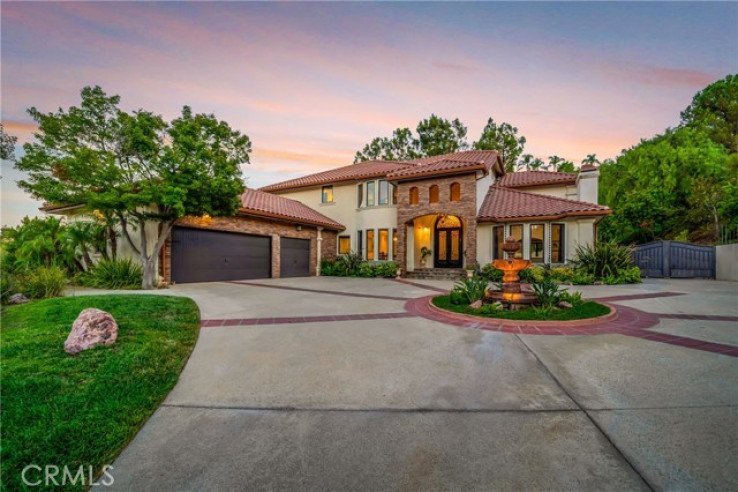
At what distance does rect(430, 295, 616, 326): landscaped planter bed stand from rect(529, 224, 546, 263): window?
8525 mm

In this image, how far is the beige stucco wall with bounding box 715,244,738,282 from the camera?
13086 millimetres

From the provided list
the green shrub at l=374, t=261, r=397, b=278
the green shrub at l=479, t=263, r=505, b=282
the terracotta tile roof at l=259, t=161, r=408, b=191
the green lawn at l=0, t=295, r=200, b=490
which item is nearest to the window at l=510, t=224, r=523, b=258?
the green shrub at l=479, t=263, r=505, b=282

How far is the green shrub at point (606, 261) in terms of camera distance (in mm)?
12148

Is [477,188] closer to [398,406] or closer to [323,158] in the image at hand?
[323,158]

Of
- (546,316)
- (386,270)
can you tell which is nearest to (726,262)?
(546,316)

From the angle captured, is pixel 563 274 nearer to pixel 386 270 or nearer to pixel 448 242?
pixel 448 242

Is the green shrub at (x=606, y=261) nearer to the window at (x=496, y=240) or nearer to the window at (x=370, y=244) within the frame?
the window at (x=496, y=240)

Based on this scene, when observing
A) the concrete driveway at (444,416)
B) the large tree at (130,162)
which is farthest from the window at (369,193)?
the concrete driveway at (444,416)

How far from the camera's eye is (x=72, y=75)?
8.31 metres

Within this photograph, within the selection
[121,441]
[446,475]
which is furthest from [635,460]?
[121,441]

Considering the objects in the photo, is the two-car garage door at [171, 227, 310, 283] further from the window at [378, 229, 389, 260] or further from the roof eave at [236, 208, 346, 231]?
the window at [378, 229, 389, 260]

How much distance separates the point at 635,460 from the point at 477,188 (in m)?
14.0

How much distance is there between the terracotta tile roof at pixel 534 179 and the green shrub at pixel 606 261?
19.3 ft

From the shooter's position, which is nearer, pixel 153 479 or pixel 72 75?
pixel 153 479
